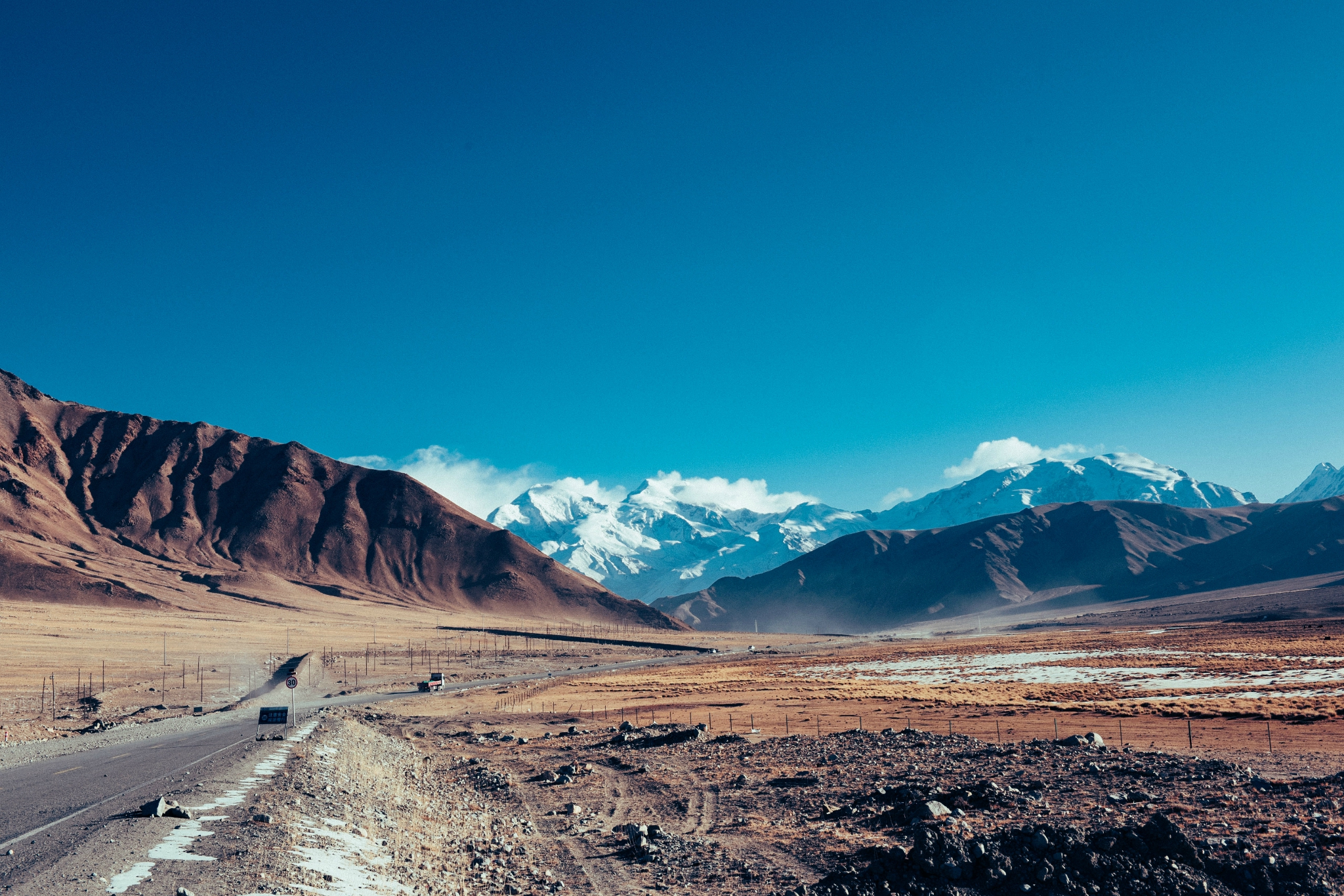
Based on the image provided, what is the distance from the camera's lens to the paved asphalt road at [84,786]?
1526 centimetres

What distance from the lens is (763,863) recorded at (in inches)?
728

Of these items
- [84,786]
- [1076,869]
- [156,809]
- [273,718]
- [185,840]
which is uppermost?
[156,809]

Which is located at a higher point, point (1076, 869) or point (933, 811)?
point (1076, 869)

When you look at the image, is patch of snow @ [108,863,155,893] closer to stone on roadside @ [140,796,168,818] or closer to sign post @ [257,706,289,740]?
stone on roadside @ [140,796,168,818]

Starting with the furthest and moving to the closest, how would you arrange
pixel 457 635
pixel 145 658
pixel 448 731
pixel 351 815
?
pixel 457 635
pixel 145 658
pixel 448 731
pixel 351 815

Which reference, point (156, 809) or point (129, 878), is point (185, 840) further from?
point (156, 809)

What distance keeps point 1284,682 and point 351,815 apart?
6766 centimetres

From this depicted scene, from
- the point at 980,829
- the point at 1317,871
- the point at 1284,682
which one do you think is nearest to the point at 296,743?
the point at 980,829

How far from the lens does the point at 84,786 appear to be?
2352cm

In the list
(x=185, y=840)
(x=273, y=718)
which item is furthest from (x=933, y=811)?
(x=273, y=718)

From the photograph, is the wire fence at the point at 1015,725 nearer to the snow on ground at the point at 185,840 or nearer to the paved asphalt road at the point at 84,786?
the paved asphalt road at the point at 84,786

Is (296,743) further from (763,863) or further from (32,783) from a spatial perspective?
(763,863)

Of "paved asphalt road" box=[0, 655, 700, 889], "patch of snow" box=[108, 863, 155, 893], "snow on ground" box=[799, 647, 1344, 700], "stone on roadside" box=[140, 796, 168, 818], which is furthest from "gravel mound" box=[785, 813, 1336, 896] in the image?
"snow on ground" box=[799, 647, 1344, 700]

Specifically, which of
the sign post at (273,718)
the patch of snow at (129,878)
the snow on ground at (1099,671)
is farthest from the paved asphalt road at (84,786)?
the snow on ground at (1099,671)
